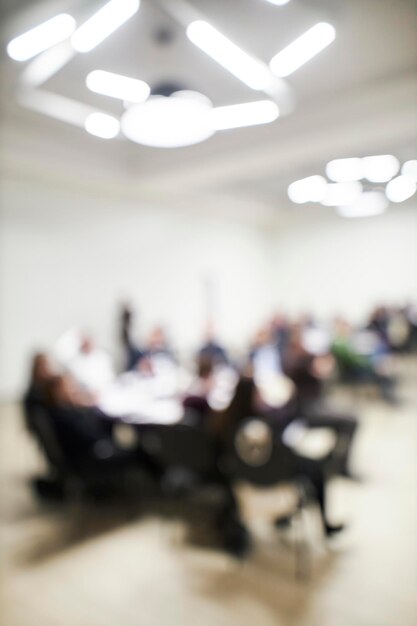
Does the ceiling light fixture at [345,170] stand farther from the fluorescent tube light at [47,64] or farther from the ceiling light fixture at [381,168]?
the fluorescent tube light at [47,64]

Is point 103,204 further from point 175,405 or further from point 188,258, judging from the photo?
point 175,405

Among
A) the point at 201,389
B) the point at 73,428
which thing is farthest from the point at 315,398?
the point at 73,428

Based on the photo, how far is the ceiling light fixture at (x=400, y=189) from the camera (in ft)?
4.80

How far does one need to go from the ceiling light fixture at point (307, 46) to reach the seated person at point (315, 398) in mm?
1076

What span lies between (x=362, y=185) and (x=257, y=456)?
1550 mm

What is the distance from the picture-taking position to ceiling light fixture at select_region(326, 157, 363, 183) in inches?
60.0

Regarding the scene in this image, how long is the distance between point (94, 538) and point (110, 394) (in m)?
1.01

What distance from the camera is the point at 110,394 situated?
3.36 m

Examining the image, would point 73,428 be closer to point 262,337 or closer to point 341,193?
point 262,337

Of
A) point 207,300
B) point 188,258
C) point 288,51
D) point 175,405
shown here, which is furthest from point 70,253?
point 288,51

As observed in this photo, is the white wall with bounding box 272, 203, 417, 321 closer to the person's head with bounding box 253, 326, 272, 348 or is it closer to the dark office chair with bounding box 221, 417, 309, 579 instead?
the person's head with bounding box 253, 326, 272, 348

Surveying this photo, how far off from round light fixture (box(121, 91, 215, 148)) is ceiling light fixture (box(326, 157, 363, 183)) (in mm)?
509

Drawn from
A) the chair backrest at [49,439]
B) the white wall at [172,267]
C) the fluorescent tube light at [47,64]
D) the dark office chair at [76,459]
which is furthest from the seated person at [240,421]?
the fluorescent tube light at [47,64]

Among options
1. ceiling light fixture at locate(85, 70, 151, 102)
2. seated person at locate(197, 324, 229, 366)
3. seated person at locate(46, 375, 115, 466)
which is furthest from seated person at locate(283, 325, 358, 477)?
seated person at locate(46, 375, 115, 466)
